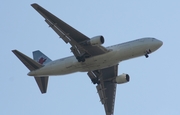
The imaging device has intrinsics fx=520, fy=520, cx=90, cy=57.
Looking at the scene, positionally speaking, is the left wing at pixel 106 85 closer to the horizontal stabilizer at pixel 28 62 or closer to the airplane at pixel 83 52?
the airplane at pixel 83 52

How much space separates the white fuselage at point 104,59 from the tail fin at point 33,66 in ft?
2.63

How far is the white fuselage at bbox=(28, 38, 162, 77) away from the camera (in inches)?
2916

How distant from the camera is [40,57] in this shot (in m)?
85.6

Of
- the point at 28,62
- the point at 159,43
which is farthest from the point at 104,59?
the point at 28,62

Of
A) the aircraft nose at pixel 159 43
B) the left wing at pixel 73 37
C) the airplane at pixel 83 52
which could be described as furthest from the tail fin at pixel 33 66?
the aircraft nose at pixel 159 43

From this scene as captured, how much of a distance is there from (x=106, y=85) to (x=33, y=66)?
46.9 ft

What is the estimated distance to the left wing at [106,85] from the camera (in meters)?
83.4

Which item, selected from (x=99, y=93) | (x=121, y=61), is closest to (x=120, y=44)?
(x=121, y=61)

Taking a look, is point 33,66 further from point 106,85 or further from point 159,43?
point 159,43

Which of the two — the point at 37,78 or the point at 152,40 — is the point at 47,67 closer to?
the point at 37,78

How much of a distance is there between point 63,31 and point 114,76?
14.9 m

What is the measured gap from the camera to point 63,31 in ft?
241

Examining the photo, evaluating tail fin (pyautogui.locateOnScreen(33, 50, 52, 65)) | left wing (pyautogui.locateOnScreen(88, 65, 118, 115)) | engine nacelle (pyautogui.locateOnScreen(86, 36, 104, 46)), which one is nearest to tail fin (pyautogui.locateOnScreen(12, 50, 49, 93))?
tail fin (pyautogui.locateOnScreen(33, 50, 52, 65))

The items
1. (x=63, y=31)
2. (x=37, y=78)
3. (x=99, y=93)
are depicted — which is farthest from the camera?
(x=99, y=93)
